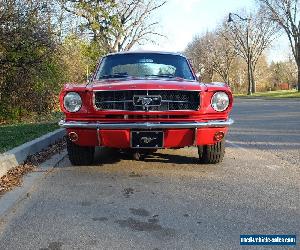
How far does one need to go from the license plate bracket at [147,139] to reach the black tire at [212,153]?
966mm

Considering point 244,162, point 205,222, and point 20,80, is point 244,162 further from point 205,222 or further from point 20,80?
point 20,80

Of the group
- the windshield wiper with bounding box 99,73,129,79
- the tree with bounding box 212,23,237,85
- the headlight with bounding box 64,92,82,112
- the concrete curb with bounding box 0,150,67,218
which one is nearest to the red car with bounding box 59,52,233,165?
the headlight with bounding box 64,92,82,112

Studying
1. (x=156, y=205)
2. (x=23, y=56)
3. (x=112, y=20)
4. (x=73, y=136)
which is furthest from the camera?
(x=112, y=20)

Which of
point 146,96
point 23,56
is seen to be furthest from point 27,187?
point 23,56

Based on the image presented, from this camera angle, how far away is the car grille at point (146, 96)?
18.2ft

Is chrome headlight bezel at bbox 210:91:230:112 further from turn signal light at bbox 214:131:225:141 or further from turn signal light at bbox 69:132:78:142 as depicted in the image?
turn signal light at bbox 69:132:78:142

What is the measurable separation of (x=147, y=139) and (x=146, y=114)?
0.31 metres

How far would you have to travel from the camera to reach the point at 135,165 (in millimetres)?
6352

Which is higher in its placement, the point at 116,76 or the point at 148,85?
the point at 116,76

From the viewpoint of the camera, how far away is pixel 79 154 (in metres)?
6.20

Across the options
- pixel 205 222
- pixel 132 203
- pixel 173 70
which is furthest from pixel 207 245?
pixel 173 70

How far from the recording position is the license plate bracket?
548 cm

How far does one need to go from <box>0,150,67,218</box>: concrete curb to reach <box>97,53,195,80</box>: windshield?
1.50 metres

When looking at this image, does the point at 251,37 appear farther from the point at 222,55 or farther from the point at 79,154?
the point at 79,154
